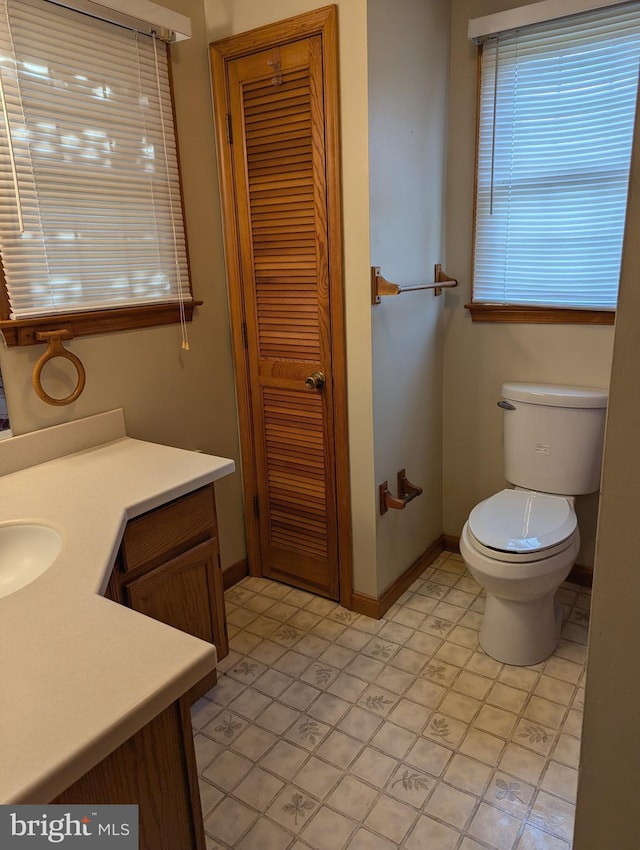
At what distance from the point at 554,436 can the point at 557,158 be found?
106 cm

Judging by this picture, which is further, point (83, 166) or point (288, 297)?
point (288, 297)

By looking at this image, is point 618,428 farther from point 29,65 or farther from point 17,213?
point 29,65

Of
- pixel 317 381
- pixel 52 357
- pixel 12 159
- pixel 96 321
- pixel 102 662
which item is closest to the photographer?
pixel 102 662

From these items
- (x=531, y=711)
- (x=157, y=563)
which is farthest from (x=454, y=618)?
(x=157, y=563)

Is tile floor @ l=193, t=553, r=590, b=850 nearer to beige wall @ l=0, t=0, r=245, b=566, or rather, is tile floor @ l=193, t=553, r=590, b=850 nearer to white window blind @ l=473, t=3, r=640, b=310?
beige wall @ l=0, t=0, r=245, b=566

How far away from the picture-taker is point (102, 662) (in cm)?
91

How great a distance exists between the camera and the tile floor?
156cm

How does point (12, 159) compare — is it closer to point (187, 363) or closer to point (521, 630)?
point (187, 363)

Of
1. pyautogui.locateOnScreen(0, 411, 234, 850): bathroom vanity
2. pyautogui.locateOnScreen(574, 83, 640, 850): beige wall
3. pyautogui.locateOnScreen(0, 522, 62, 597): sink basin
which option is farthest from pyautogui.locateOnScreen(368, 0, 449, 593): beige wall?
pyautogui.locateOnScreen(574, 83, 640, 850): beige wall

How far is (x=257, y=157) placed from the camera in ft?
7.32

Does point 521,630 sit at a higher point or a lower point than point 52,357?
lower

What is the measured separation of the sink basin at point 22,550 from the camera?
1384 mm

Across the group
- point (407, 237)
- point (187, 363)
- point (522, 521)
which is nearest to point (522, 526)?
point (522, 521)

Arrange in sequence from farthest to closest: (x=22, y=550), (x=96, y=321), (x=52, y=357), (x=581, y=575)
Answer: (x=581, y=575) < (x=96, y=321) < (x=52, y=357) < (x=22, y=550)
